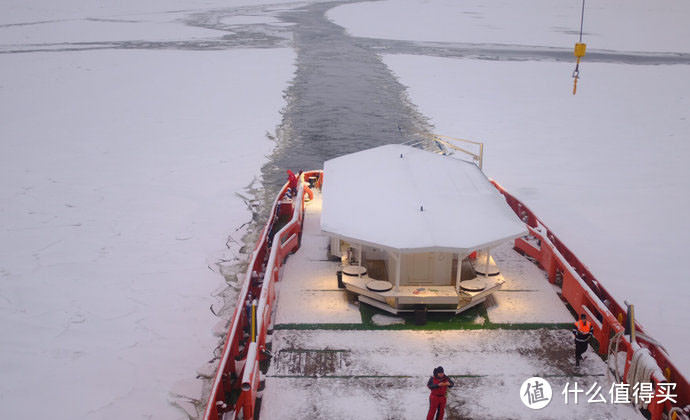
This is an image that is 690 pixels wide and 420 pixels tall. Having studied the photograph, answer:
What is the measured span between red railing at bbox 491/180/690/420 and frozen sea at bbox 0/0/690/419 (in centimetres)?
226

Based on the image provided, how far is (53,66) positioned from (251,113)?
1901 cm

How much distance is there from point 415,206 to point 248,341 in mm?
3777

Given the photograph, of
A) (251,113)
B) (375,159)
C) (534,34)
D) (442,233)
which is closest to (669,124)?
(251,113)

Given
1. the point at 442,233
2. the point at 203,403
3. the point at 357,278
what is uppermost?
the point at 442,233

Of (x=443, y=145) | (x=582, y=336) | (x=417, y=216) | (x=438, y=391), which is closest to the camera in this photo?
(x=438, y=391)

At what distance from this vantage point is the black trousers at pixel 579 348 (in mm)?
9164

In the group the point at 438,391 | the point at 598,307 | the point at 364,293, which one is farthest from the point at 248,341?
the point at 598,307

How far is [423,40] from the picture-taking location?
60.9 m

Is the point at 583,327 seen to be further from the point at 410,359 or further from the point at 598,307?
the point at 410,359

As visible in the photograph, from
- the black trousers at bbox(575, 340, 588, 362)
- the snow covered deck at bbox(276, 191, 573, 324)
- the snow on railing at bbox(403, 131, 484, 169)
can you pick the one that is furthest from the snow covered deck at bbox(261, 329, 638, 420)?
the snow on railing at bbox(403, 131, 484, 169)

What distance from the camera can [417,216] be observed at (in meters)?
10.7

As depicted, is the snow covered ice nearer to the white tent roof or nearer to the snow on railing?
the white tent roof

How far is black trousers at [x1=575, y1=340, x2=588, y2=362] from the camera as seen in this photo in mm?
9164

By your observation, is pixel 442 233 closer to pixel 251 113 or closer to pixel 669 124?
pixel 251 113
